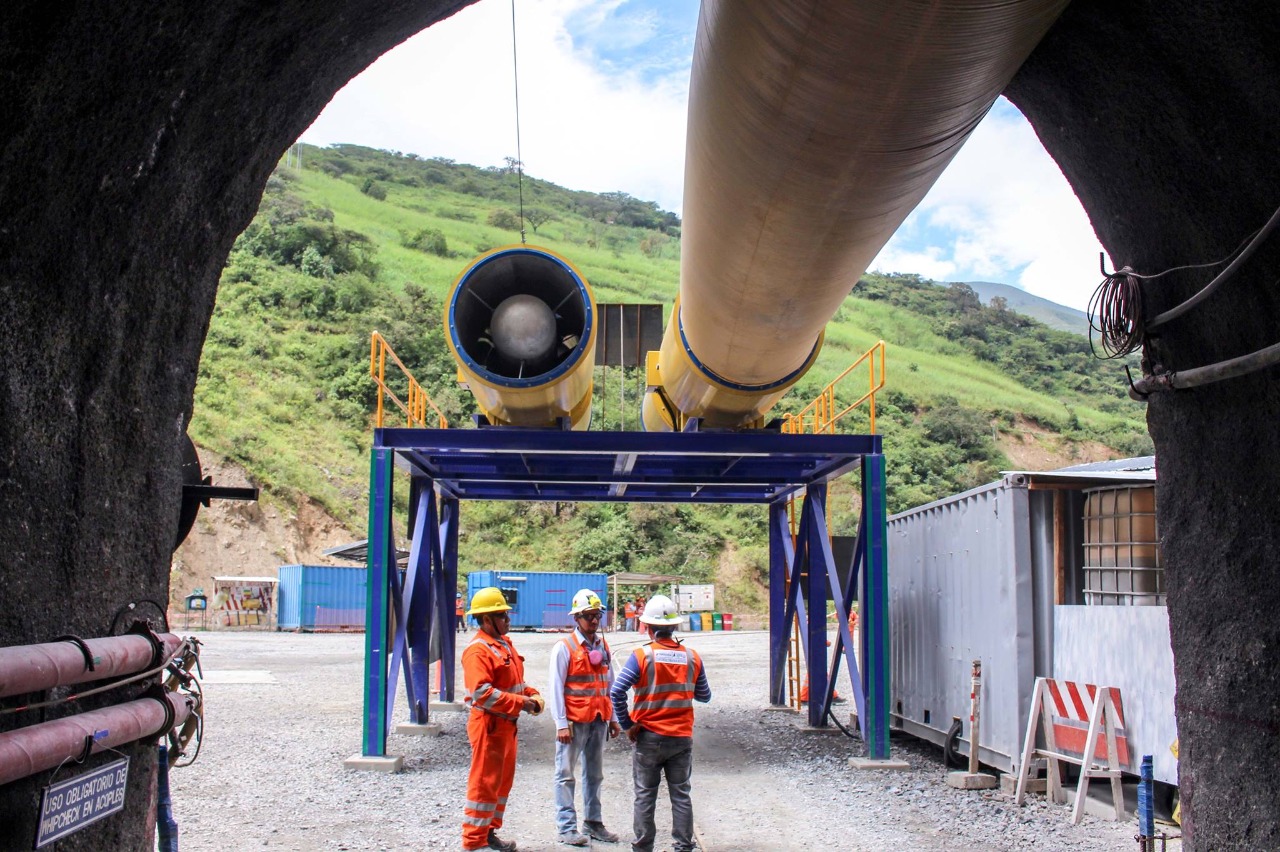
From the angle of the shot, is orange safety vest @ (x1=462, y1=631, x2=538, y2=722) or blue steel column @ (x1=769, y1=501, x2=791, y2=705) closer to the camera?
orange safety vest @ (x1=462, y1=631, x2=538, y2=722)

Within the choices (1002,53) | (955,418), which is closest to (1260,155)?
(1002,53)

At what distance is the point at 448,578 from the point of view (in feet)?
43.5

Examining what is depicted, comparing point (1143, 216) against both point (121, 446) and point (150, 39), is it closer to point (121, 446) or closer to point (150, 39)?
point (150, 39)

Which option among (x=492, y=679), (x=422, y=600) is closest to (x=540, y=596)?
Answer: (x=422, y=600)

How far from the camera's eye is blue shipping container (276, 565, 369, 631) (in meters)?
31.6

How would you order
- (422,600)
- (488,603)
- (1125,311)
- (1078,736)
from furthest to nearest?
(422,600), (1078,736), (488,603), (1125,311)

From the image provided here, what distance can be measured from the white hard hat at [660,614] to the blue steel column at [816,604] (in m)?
5.06

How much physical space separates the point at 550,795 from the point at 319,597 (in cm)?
2483

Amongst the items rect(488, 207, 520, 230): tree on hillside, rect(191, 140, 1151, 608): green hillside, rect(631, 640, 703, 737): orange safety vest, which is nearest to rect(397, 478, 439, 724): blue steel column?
rect(191, 140, 1151, 608): green hillside

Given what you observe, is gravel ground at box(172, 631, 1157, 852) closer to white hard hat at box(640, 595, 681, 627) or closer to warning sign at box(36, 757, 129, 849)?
white hard hat at box(640, 595, 681, 627)

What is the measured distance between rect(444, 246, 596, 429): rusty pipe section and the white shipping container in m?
29.3

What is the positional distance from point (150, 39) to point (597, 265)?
79.7 m

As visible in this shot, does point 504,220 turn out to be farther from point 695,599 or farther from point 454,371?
point 695,599

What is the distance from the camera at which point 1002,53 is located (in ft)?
9.42
